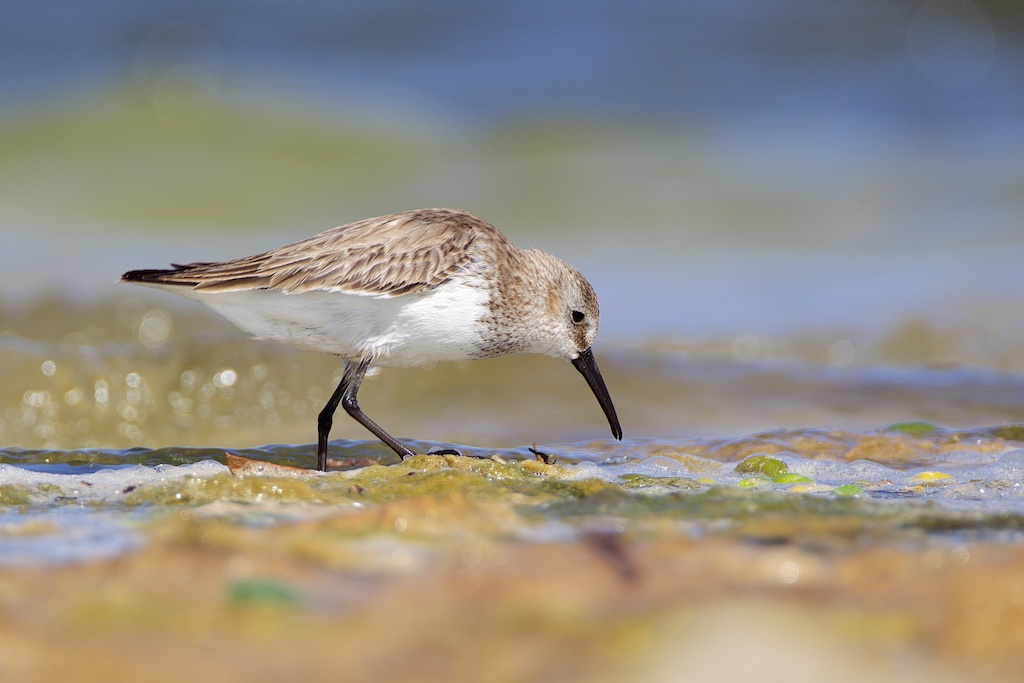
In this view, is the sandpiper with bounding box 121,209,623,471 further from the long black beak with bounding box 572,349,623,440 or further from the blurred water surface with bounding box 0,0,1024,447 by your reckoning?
the blurred water surface with bounding box 0,0,1024,447

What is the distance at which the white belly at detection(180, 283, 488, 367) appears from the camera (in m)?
5.00

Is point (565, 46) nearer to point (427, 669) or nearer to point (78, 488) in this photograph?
point (78, 488)

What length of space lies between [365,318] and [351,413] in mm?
542

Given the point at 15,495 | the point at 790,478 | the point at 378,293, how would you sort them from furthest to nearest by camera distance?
the point at 378,293, the point at 790,478, the point at 15,495

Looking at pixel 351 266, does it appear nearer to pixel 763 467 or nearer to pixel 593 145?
pixel 763 467

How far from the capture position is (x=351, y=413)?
5348 millimetres

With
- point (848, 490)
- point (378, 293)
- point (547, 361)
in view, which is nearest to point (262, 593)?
point (848, 490)

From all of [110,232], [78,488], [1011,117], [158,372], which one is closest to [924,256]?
[1011,117]

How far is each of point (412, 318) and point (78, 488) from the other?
167 centimetres

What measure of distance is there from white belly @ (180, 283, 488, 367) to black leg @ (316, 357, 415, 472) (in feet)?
0.37

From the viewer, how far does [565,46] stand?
19.4 metres

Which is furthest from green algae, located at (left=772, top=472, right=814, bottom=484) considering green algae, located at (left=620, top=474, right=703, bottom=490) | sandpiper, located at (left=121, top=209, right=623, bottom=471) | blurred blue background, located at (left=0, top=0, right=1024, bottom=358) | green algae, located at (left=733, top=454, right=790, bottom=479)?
blurred blue background, located at (left=0, top=0, right=1024, bottom=358)

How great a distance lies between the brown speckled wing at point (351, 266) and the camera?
4.94 m

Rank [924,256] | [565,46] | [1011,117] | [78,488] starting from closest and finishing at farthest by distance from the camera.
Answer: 1. [78,488]
2. [924,256]
3. [1011,117]
4. [565,46]
